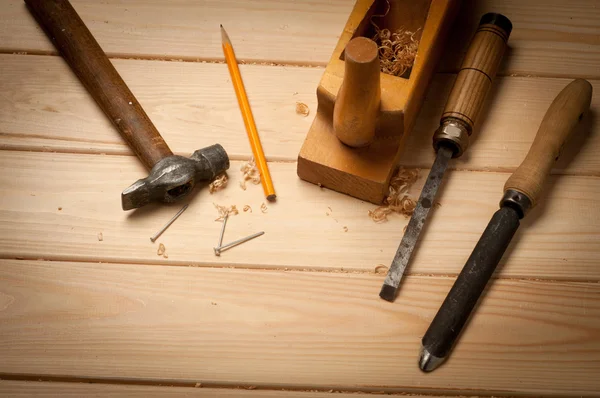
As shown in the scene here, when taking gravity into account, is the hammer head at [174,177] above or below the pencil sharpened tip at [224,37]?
below

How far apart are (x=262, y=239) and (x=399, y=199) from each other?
0.23 metres

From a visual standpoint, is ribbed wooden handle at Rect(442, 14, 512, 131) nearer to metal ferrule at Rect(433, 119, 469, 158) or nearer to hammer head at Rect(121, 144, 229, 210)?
metal ferrule at Rect(433, 119, 469, 158)

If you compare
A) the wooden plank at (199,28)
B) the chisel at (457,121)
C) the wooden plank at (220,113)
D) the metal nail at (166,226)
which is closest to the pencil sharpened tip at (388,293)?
the chisel at (457,121)

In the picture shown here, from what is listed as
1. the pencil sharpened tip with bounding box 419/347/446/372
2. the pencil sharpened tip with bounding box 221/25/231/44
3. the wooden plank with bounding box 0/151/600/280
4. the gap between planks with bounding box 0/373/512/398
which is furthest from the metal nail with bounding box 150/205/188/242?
the pencil sharpened tip with bounding box 419/347/446/372

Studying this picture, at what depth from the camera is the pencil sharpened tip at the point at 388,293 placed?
993 mm

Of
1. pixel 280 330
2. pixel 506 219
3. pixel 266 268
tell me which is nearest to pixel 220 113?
pixel 266 268

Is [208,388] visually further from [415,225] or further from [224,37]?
[224,37]

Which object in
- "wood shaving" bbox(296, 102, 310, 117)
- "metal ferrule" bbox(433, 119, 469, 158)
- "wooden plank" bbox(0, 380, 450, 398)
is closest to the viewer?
"wooden plank" bbox(0, 380, 450, 398)

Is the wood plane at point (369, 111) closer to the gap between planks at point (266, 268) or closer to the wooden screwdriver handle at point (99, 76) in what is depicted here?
the gap between planks at point (266, 268)

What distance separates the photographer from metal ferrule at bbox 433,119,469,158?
A: 3.43 feet

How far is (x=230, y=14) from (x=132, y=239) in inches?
18.8

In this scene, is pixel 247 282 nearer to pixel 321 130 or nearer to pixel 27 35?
pixel 321 130

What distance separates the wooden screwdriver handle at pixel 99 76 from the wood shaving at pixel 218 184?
0.28 ft

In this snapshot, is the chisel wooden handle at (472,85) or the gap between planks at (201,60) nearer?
the chisel wooden handle at (472,85)
